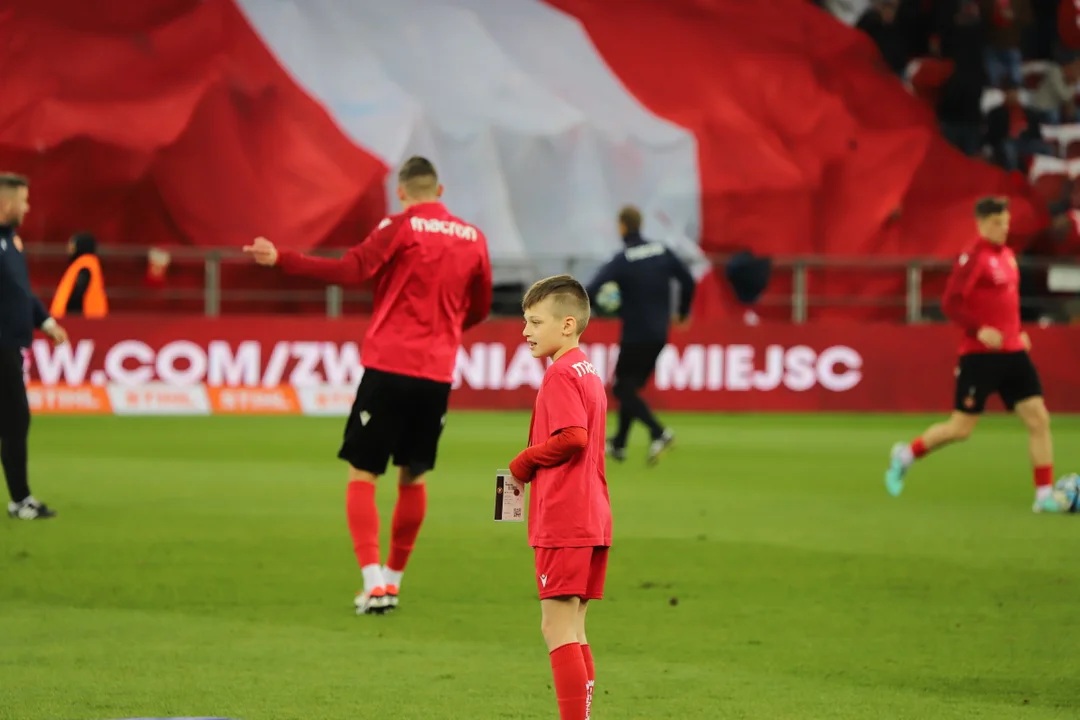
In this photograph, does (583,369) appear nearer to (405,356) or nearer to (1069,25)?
(405,356)

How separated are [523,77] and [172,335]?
11.0 m

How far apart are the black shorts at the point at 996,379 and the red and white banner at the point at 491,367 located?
424 inches

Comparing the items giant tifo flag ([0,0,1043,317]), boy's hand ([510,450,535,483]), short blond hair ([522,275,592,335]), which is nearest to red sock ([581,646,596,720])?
boy's hand ([510,450,535,483])

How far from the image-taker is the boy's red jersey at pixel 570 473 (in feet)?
17.0

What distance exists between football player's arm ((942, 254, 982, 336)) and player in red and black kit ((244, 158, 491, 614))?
533 cm

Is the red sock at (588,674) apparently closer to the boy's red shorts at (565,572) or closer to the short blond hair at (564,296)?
the boy's red shorts at (565,572)

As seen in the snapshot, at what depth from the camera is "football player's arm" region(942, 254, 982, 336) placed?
1241cm

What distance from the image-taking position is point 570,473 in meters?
5.25

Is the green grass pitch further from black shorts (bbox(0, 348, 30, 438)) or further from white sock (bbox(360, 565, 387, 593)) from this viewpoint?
black shorts (bbox(0, 348, 30, 438))

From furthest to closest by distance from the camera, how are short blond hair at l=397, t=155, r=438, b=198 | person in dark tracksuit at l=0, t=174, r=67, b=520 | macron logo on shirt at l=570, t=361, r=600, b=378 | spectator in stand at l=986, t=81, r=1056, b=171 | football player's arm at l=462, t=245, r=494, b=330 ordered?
spectator in stand at l=986, t=81, r=1056, b=171 < person in dark tracksuit at l=0, t=174, r=67, b=520 < football player's arm at l=462, t=245, r=494, b=330 < short blond hair at l=397, t=155, r=438, b=198 < macron logo on shirt at l=570, t=361, r=600, b=378

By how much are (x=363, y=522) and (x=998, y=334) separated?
20.0 ft

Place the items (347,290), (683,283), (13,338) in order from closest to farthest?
(13,338)
(683,283)
(347,290)

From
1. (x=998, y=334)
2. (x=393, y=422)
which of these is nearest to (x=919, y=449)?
(x=998, y=334)

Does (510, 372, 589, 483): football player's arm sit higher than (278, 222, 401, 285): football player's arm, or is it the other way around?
(278, 222, 401, 285): football player's arm
